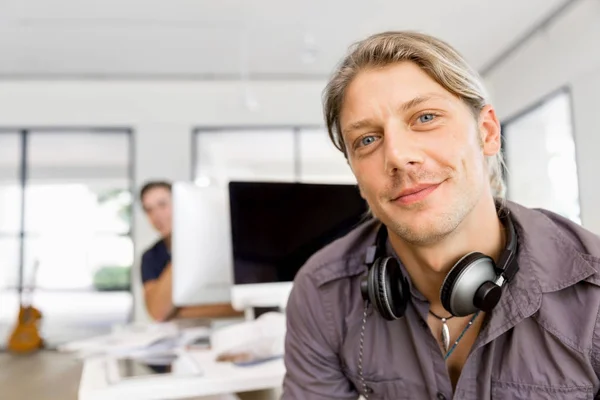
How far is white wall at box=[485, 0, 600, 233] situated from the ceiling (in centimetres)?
19

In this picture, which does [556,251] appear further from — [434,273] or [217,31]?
[217,31]

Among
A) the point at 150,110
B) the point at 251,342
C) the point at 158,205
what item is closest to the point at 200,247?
the point at 251,342

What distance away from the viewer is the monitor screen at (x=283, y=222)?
1501 millimetres

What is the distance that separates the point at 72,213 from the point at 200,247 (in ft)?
15.1

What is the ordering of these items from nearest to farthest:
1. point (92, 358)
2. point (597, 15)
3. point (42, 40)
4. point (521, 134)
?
point (92, 358), point (597, 15), point (42, 40), point (521, 134)

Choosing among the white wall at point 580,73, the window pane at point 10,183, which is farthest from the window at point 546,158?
the window pane at point 10,183

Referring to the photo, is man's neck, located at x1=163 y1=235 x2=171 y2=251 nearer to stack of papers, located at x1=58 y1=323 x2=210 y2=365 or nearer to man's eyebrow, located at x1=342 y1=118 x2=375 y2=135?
stack of papers, located at x1=58 y1=323 x2=210 y2=365

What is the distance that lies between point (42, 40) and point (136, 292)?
2.60 metres

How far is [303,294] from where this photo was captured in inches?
41.6

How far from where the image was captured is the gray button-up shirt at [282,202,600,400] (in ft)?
2.61

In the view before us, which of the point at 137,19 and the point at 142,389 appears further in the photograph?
the point at 137,19

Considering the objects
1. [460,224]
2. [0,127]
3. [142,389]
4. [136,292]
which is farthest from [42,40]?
[460,224]

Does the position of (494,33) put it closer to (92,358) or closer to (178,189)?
(178,189)

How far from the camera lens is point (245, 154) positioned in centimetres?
552
